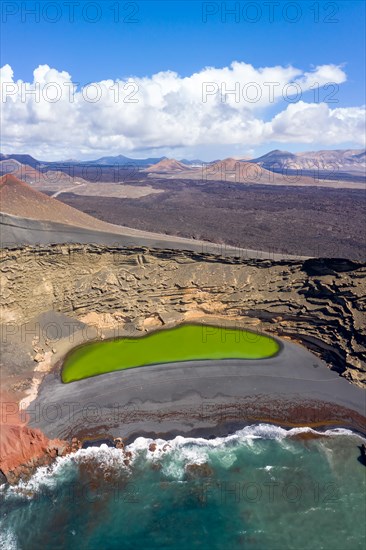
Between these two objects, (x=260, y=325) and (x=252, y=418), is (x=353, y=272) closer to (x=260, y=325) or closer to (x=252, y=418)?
(x=260, y=325)

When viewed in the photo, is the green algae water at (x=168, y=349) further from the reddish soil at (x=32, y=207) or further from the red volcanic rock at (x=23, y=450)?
the reddish soil at (x=32, y=207)

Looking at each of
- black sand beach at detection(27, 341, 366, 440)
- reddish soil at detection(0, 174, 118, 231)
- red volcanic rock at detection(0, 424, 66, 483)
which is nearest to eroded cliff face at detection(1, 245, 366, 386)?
black sand beach at detection(27, 341, 366, 440)

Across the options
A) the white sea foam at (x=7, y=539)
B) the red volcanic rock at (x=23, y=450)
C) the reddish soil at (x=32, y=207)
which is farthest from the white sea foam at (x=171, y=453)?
the reddish soil at (x=32, y=207)

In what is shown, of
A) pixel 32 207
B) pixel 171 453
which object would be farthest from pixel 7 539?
pixel 32 207

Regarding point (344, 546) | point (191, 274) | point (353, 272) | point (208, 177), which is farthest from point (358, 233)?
point (208, 177)

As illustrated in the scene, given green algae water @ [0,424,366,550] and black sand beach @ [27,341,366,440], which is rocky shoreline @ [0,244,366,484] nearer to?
black sand beach @ [27,341,366,440]
